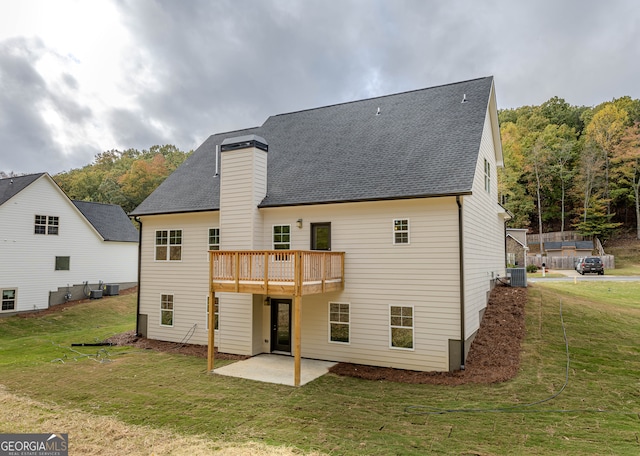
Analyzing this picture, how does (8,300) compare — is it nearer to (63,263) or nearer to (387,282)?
(63,263)

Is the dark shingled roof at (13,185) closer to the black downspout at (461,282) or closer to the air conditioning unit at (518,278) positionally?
the black downspout at (461,282)

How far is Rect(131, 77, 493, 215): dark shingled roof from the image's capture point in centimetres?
1084

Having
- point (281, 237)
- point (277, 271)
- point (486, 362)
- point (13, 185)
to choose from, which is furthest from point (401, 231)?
point (13, 185)

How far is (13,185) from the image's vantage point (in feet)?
71.4

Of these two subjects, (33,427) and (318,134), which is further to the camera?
(318,134)

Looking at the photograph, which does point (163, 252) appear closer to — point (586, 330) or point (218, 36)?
point (218, 36)

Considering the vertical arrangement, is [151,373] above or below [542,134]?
below

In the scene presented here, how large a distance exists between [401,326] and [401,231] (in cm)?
276

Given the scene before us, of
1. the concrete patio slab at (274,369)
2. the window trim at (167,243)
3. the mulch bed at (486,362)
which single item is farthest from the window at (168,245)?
the mulch bed at (486,362)

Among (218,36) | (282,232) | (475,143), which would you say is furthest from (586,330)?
(218,36)

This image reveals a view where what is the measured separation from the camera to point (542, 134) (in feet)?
152

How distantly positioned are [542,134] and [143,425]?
2101 inches

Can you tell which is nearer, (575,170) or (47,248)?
(47,248)

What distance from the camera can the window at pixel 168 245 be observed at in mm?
14277
